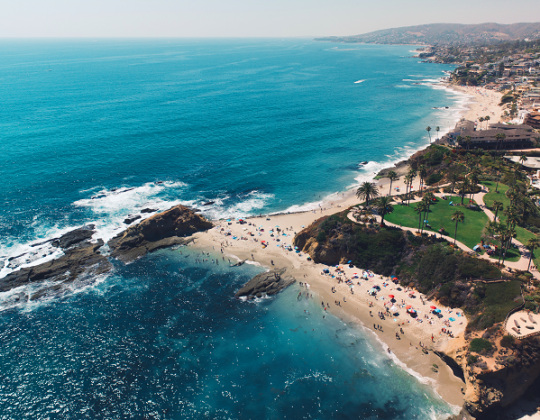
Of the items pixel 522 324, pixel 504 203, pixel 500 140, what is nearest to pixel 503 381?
pixel 522 324

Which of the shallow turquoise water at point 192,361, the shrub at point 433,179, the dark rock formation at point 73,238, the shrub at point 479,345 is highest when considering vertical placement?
the shrub at point 433,179

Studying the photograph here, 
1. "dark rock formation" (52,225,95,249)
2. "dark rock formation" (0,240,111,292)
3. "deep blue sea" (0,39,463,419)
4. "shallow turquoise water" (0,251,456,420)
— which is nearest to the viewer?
"shallow turquoise water" (0,251,456,420)

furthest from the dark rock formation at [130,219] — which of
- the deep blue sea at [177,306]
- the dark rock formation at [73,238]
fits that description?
the dark rock formation at [73,238]

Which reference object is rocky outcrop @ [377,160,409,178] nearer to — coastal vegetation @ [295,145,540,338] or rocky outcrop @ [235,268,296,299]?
coastal vegetation @ [295,145,540,338]

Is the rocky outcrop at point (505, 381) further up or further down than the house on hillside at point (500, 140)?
further down

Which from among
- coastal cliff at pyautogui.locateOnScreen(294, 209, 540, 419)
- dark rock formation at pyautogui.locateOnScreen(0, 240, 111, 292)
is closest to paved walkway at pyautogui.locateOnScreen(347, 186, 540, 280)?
coastal cliff at pyautogui.locateOnScreen(294, 209, 540, 419)

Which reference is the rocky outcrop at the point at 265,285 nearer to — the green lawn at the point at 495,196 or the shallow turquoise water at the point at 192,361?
the shallow turquoise water at the point at 192,361
